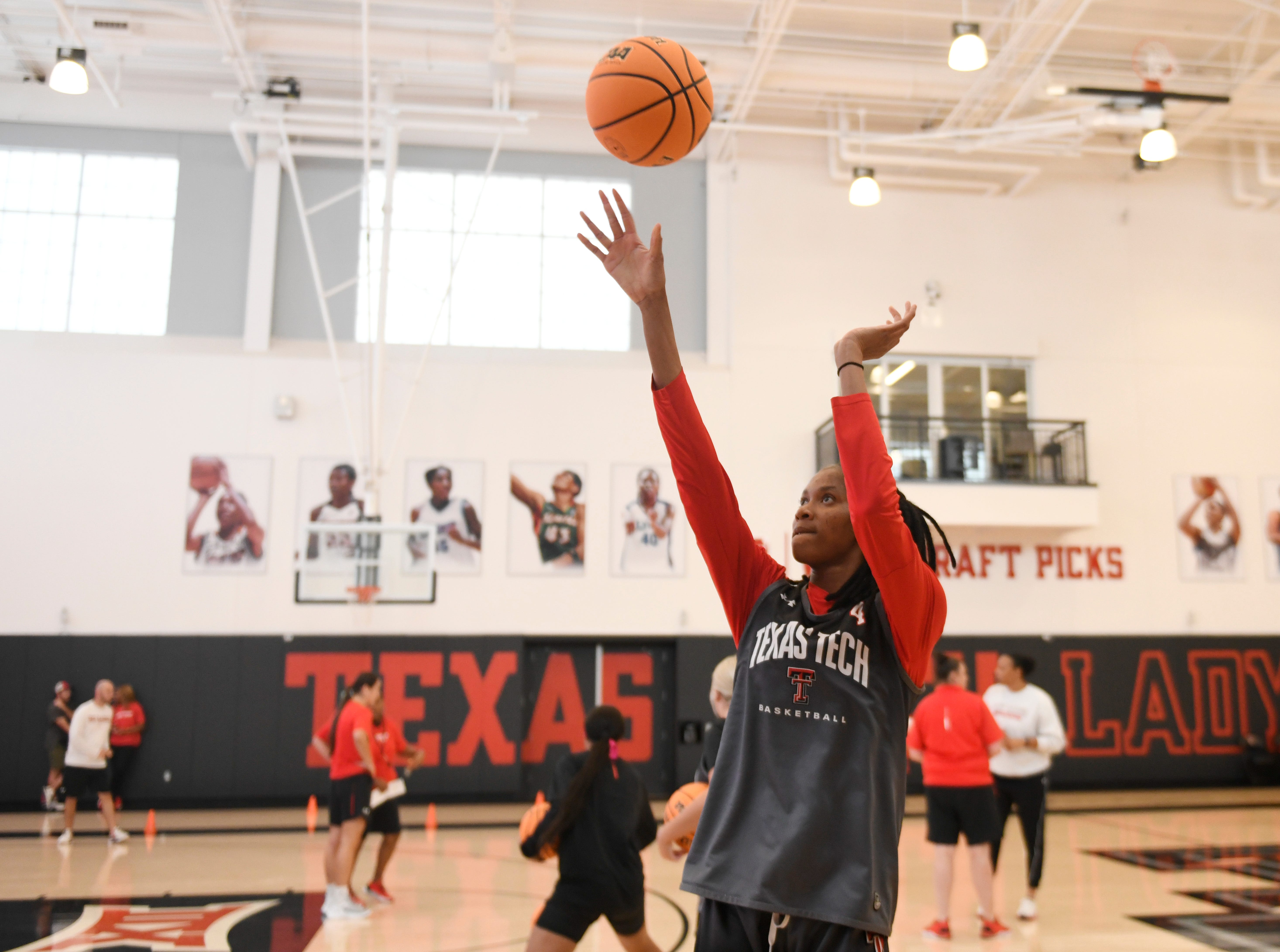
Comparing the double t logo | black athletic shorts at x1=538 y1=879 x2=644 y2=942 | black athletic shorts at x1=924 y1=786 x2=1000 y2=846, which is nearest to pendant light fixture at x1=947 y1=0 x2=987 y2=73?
black athletic shorts at x1=924 y1=786 x2=1000 y2=846

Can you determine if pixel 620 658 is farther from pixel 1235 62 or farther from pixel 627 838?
pixel 1235 62

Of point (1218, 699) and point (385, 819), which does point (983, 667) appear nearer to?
point (1218, 699)

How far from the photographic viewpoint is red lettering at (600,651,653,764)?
13703 millimetres

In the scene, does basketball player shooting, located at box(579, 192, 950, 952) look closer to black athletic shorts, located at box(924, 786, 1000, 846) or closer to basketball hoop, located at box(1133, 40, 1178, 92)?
black athletic shorts, located at box(924, 786, 1000, 846)

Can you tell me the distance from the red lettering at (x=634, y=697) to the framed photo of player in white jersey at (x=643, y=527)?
1177 millimetres

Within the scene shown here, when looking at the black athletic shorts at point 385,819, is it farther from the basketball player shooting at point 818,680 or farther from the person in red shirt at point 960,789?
the basketball player shooting at point 818,680

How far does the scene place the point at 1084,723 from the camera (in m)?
14.1

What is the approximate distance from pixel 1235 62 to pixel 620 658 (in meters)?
12.4

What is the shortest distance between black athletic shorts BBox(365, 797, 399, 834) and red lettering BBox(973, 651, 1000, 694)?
31.0 feet

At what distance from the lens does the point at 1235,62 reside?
1429 cm

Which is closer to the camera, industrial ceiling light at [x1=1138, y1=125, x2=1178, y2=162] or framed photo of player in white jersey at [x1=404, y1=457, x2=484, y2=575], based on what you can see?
industrial ceiling light at [x1=1138, y1=125, x2=1178, y2=162]

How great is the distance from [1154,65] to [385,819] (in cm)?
1185

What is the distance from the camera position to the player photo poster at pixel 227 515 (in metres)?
13.2

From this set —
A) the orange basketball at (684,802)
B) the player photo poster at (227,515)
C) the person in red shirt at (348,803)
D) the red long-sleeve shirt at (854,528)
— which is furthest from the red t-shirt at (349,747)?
the player photo poster at (227,515)
